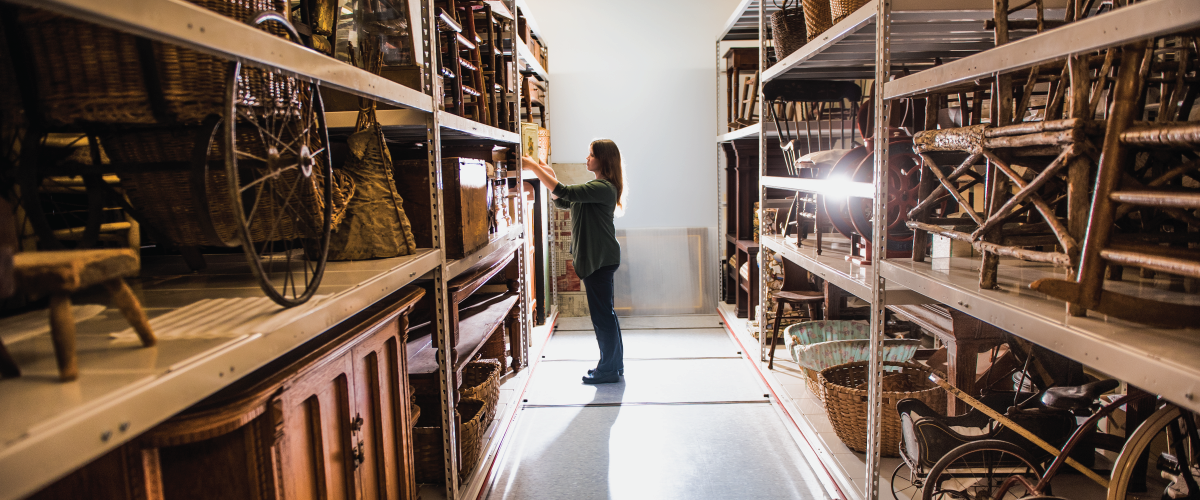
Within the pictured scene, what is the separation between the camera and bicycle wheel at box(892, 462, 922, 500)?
230 cm

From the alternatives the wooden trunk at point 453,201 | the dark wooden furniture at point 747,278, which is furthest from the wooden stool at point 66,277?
the dark wooden furniture at point 747,278

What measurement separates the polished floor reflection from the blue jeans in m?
0.17

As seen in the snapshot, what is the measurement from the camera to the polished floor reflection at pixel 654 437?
294 centimetres

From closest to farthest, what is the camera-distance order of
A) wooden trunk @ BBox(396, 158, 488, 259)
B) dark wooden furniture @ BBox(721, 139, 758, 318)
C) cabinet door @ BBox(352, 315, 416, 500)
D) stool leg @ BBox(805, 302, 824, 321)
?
cabinet door @ BBox(352, 315, 416, 500) < wooden trunk @ BBox(396, 158, 488, 259) < stool leg @ BBox(805, 302, 824, 321) < dark wooden furniture @ BBox(721, 139, 758, 318)

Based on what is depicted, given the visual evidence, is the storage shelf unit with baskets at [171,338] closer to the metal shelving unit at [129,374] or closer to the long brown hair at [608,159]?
the metal shelving unit at [129,374]

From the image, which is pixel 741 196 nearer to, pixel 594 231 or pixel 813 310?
pixel 813 310

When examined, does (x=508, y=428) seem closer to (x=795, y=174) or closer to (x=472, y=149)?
(x=472, y=149)

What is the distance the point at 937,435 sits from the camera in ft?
7.39

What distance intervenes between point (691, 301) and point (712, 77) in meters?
2.35

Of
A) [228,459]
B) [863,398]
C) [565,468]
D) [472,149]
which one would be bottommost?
→ [565,468]

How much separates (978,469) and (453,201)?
243 cm

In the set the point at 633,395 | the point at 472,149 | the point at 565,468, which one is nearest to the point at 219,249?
the point at 472,149

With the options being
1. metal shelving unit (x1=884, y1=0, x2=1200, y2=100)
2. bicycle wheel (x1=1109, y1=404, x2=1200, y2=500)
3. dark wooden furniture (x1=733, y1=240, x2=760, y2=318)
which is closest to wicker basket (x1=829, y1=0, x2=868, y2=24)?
metal shelving unit (x1=884, y1=0, x2=1200, y2=100)

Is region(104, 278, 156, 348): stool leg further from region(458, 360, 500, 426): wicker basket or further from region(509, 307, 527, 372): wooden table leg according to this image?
region(509, 307, 527, 372): wooden table leg
